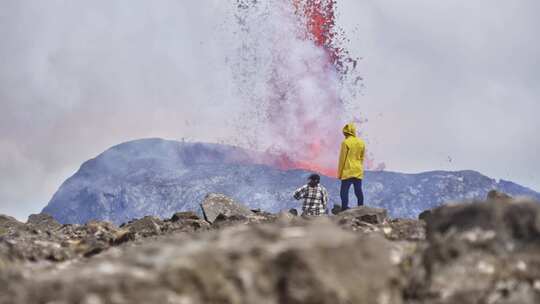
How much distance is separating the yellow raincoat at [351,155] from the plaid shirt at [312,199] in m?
1.39

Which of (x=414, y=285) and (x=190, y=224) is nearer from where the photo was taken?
(x=414, y=285)

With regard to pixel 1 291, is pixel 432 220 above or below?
above

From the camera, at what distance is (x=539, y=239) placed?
6.27m

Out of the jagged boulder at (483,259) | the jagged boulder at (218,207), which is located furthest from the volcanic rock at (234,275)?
the jagged boulder at (218,207)

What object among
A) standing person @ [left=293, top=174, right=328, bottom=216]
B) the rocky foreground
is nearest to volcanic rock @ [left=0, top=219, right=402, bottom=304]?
the rocky foreground

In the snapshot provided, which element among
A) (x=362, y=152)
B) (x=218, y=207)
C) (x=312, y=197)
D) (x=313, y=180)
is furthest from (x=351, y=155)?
(x=218, y=207)

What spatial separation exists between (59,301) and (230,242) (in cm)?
135

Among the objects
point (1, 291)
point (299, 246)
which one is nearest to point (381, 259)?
point (299, 246)

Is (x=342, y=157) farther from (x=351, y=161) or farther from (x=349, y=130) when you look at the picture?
(x=349, y=130)

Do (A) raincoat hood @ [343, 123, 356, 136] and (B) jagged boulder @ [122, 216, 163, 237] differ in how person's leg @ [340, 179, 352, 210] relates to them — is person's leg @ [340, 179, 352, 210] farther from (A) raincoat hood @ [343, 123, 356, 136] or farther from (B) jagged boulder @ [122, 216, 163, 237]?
(B) jagged boulder @ [122, 216, 163, 237]

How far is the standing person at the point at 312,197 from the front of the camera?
22.0 meters

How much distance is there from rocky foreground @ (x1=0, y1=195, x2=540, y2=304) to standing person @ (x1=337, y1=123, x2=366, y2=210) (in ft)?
52.7

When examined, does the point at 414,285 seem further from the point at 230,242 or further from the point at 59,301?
the point at 59,301

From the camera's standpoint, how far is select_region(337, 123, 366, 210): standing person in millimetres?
23078
